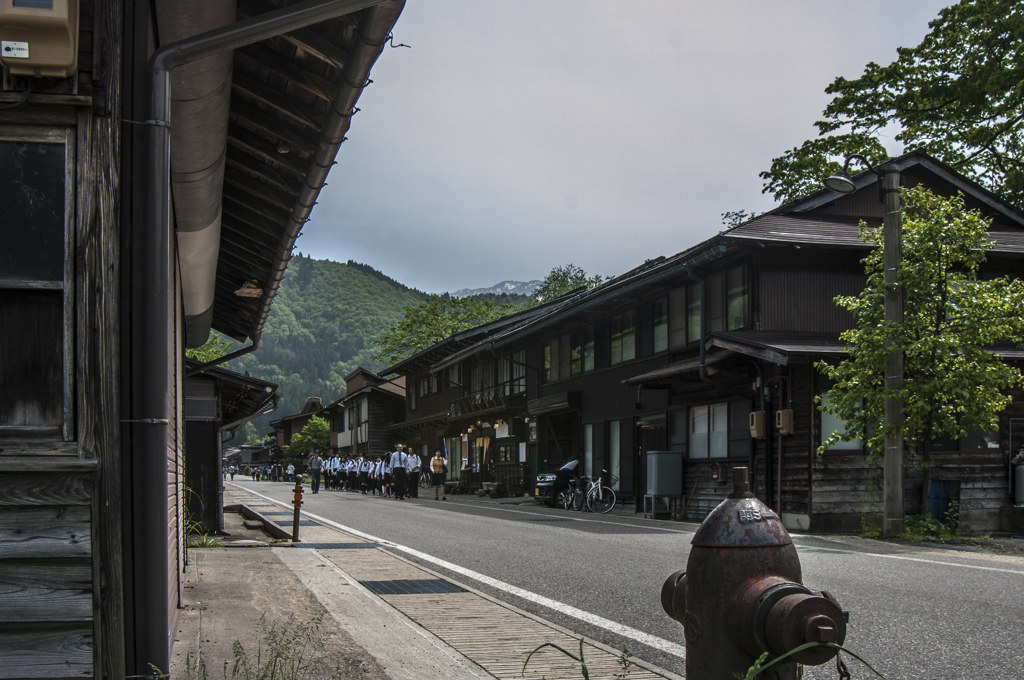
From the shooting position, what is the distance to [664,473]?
70.0 ft

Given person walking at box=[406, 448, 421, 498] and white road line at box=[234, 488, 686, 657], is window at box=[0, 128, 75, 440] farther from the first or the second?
person walking at box=[406, 448, 421, 498]

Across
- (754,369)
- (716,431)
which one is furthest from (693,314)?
(754,369)

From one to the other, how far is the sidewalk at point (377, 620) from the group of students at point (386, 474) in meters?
20.7

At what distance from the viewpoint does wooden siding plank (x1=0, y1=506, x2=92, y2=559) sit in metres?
3.69

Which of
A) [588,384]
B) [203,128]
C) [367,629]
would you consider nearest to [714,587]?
[203,128]

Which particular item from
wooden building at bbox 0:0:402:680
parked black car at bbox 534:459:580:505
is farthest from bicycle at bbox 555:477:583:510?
wooden building at bbox 0:0:402:680

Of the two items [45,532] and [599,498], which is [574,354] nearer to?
[599,498]

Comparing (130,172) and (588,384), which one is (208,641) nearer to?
(130,172)

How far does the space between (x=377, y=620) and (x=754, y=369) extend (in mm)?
14142

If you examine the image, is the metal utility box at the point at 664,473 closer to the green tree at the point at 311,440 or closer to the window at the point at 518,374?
the window at the point at 518,374

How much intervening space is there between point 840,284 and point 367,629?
1678 cm

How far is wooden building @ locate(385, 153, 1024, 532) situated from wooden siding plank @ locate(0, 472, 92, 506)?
12.3 meters

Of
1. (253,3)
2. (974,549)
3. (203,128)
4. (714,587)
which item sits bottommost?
(974,549)

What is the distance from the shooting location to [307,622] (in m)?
6.69
